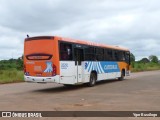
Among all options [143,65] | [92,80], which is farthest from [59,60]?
[143,65]

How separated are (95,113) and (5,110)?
124 inches

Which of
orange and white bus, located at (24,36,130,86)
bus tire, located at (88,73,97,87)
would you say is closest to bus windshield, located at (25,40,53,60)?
orange and white bus, located at (24,36,130,86)

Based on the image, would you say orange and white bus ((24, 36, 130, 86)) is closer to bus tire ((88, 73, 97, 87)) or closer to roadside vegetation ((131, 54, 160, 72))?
bus tire ((88, 73, 97, 87))

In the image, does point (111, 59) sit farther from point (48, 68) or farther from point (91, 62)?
point (48, 68)

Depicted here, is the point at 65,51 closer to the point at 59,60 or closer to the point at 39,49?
the point at 59,60

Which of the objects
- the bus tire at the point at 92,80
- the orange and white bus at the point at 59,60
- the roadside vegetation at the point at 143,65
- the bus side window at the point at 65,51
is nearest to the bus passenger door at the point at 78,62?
the orange and white bus at the point at 59,60

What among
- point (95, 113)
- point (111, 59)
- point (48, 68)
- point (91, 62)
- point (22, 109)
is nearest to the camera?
point (95, 113)

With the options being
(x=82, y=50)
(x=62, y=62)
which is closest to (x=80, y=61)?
(x=82, y=50)

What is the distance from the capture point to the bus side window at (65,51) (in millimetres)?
20117

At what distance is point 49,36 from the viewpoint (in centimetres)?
1980

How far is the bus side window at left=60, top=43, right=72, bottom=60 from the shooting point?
66.0 feet

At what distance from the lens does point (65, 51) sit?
20469 millimetres

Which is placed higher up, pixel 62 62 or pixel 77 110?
pixel 62 62

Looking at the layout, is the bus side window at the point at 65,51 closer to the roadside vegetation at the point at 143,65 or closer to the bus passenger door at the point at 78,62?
the bus passenger door at the point at 78,62
